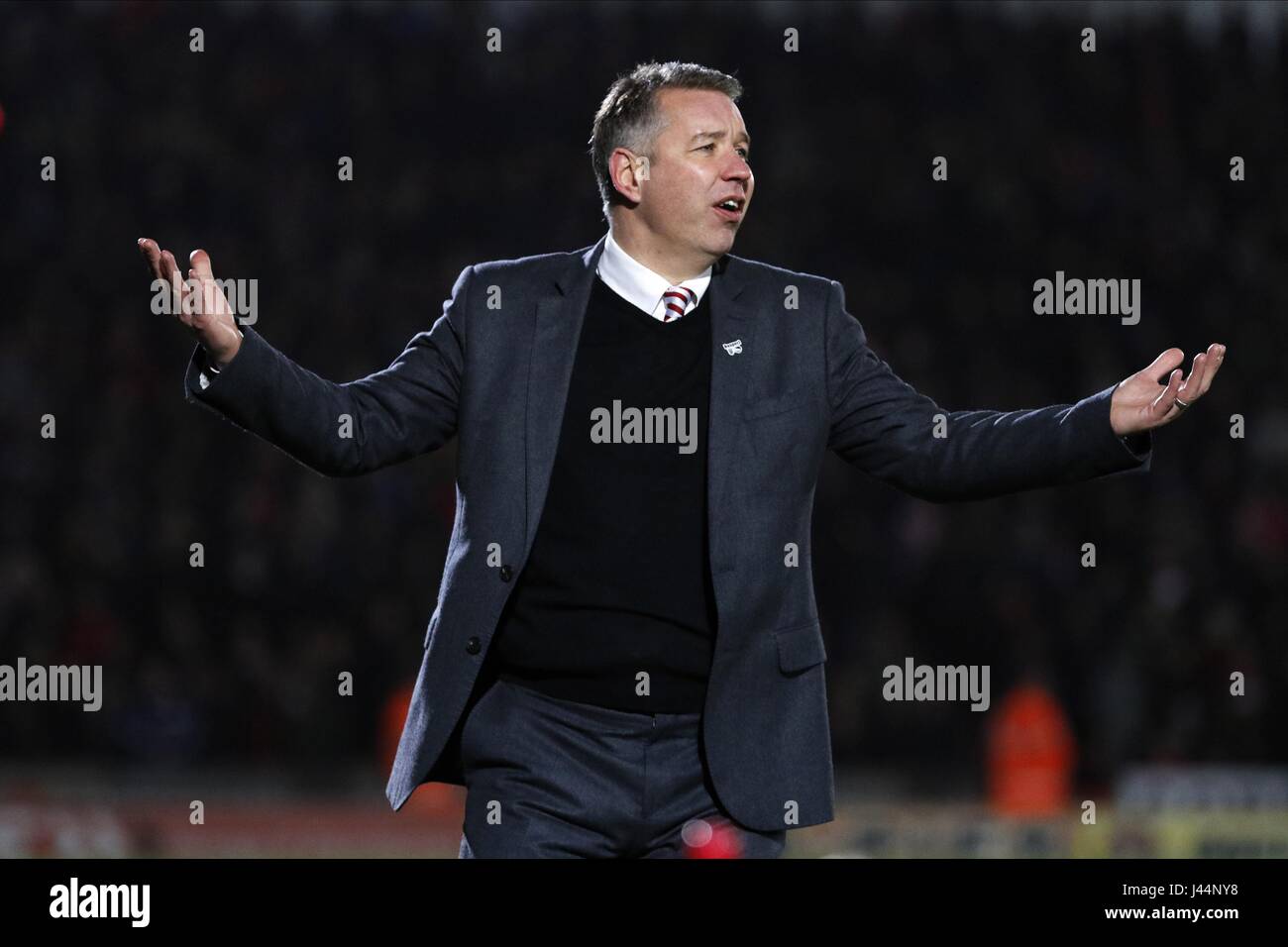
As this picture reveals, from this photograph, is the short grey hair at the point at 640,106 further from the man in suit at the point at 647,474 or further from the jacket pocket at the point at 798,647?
the jacket pocket at the point at 798,647

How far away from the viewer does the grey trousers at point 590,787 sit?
2.72 metres

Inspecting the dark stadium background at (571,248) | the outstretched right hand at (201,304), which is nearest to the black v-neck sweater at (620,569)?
the outstretched right hand at (201,304)

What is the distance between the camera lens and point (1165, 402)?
276 centimetres

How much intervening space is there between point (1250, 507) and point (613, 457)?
22.4ft

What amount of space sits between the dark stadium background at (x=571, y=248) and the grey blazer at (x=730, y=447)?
444 centimetres

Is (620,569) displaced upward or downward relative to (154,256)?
downward

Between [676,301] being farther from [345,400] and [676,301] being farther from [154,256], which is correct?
[154,256]

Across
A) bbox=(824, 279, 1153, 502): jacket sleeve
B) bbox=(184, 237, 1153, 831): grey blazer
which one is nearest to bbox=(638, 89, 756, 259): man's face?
bbox=(184, 237, 1153, 831): grey blazer

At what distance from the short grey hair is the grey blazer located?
21cm

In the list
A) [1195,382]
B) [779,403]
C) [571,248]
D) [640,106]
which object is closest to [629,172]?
[640,106]

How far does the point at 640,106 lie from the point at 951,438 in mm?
692

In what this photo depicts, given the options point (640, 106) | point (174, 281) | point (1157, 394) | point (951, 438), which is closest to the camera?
point (174, 281)

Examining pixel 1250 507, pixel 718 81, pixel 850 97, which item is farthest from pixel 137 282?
pixel 718 81

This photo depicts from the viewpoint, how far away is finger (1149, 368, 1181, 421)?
276cm
